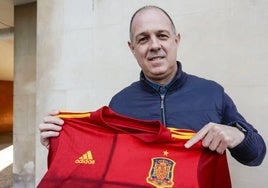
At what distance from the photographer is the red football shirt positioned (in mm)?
984

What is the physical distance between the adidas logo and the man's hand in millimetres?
346

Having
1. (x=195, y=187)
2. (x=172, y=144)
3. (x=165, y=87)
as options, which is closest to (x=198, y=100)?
(x=165, y=87)

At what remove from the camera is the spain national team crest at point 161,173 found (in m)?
0.96

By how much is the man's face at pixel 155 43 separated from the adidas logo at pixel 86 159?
0.40 metres

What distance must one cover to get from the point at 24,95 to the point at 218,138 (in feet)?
10.3

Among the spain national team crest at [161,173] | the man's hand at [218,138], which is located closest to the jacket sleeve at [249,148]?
the man's hand at [218,138]

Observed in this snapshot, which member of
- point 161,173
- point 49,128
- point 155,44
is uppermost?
point 155,44

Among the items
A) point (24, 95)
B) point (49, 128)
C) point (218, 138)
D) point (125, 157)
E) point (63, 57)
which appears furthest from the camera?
point (24, 95)

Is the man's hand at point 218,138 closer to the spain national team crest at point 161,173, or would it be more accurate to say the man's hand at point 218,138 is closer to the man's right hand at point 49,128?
the spain national team crest at point 161,173

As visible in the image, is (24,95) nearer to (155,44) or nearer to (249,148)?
(155,44)

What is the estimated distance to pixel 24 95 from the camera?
12.1 feet

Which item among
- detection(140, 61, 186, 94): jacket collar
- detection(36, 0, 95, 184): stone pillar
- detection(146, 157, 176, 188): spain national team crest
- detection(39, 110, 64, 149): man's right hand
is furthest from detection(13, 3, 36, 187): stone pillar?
detection(146, 157, 176, 188): spain national team crest

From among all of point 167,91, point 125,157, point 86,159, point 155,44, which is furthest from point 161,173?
point 155,44

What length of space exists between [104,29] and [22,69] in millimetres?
1831
